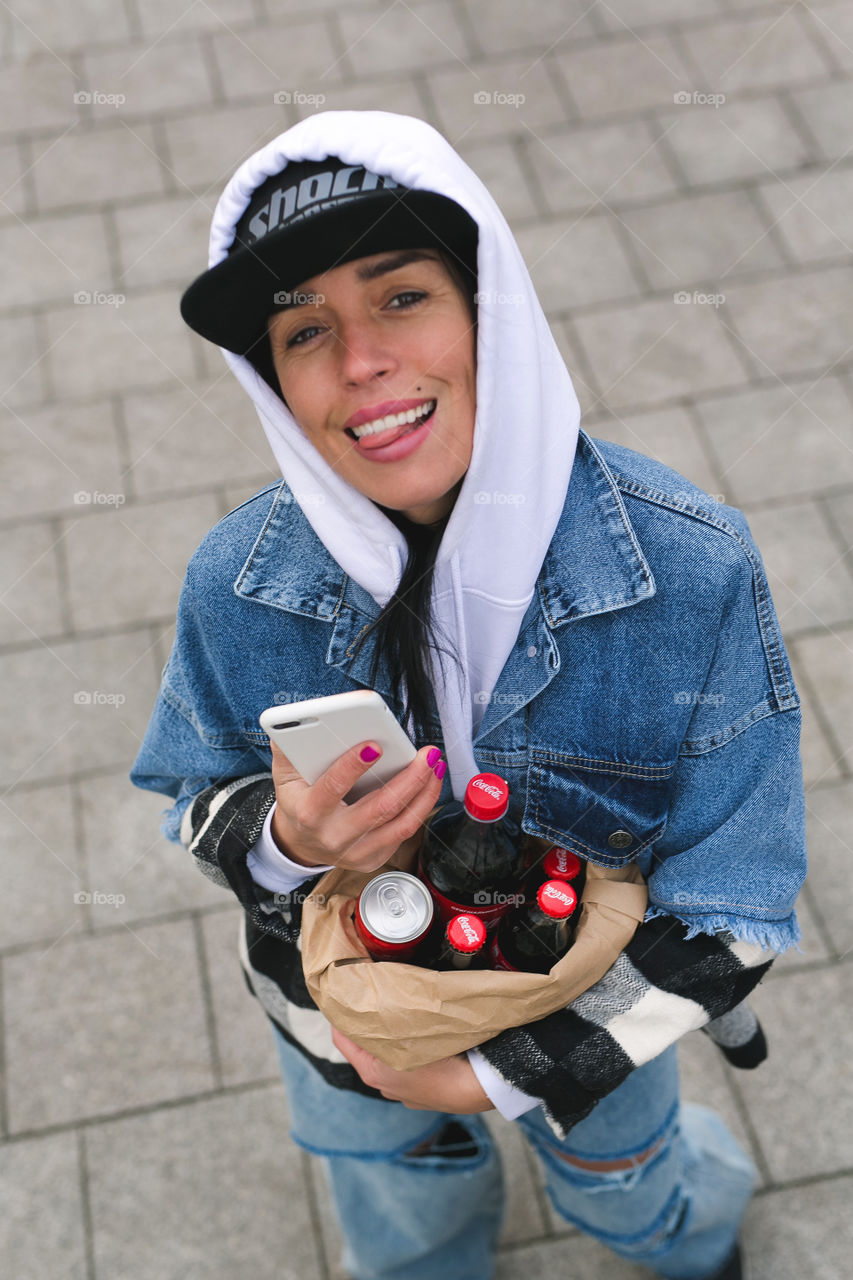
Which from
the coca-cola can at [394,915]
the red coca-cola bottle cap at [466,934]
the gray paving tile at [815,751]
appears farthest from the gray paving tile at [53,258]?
the red coca-cola bottle cap at [466,934]

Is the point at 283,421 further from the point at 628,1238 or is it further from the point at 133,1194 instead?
the point at 133,1194

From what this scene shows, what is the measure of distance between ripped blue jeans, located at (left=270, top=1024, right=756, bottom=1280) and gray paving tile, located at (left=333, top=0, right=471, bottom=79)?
4348mm

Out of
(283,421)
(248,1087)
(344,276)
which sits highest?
(344,276)

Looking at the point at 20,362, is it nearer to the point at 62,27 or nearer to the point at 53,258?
the point at 53,258

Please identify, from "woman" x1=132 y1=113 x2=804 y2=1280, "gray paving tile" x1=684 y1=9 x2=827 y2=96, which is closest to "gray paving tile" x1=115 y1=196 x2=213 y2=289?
"gray paving tile" x1=684 y1=9 x2=827 y2=96

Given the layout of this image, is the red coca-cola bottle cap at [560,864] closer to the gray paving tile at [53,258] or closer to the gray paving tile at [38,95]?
the gray paving tile at [53,258]

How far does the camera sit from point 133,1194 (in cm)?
320

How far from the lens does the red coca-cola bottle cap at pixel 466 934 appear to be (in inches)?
66.2

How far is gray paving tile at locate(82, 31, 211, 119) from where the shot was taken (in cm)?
518

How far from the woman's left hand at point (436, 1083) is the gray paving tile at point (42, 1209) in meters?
1.74

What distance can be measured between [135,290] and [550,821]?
11.6ft

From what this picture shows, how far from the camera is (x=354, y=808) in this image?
1718 mm

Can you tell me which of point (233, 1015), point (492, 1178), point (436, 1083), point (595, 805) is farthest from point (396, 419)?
point (233, 1015)

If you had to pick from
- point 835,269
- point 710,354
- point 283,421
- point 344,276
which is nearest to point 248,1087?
point 283,421
